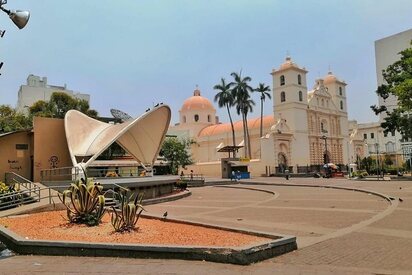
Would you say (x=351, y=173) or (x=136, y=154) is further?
(x=351, y=173)

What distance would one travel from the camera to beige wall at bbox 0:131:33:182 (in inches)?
1084

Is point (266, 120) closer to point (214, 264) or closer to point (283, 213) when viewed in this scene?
point (283, 213)

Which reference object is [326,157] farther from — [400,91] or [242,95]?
[400,91]

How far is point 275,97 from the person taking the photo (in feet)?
212

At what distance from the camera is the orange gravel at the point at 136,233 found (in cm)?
798

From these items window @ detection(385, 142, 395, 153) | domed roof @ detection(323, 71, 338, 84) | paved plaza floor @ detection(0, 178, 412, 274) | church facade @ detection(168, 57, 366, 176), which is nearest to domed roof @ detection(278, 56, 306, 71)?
church facade @ detection(168, 57, 366, 176)

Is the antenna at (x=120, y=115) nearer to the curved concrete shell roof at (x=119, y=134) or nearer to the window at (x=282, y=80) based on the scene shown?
the curved concrete shell roof at (x=119, y=134)

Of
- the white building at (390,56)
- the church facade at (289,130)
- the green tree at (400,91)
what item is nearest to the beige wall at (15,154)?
the green tree at (400,91)

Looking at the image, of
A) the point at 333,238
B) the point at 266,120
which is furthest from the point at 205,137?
the point at 333,238

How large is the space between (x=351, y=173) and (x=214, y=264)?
129 feet

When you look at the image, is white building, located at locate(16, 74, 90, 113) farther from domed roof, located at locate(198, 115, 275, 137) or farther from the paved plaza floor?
the paved plaza floor

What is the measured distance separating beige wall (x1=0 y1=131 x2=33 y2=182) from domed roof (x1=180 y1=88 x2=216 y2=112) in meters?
49.3

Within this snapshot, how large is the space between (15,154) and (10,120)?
16878 mm

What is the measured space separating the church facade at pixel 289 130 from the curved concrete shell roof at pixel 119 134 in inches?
918
